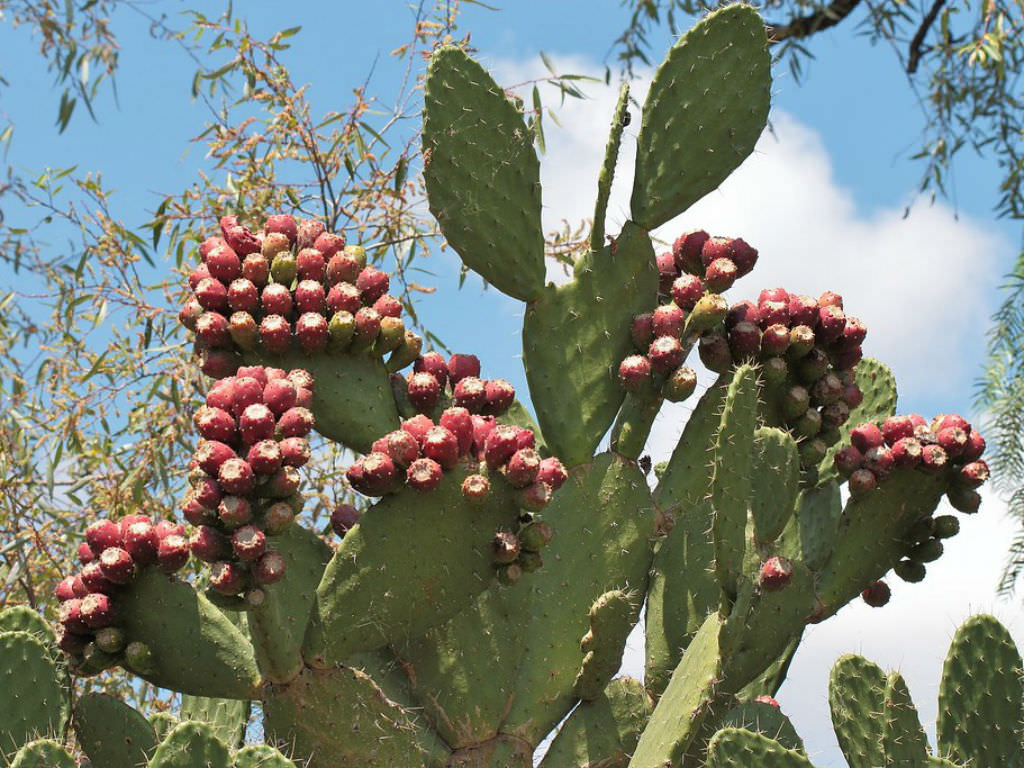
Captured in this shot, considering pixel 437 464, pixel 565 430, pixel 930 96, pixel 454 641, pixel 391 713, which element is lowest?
pixel 391 713

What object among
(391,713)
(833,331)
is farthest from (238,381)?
(833,331)

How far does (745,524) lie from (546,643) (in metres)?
0.38

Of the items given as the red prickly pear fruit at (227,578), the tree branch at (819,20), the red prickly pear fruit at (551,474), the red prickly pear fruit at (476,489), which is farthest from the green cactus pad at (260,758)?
the tree branch at (819,20)

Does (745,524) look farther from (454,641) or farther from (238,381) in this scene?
(238,381)

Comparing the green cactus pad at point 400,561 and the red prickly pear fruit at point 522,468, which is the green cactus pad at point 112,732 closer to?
the green cactus pad at point 400,561

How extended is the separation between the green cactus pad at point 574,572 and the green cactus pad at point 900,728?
0.43m

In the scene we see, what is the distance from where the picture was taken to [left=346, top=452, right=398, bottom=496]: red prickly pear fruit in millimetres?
1837

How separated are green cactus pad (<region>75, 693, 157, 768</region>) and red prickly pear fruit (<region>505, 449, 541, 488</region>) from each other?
63 cm

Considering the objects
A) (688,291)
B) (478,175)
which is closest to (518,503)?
(688,291)

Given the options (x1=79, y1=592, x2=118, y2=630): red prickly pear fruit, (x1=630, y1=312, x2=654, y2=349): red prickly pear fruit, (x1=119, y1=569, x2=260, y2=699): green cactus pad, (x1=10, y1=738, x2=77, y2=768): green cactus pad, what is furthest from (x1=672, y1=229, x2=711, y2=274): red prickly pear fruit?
(x1=10, y1=738, x2=77, y2=768): green cactus pad

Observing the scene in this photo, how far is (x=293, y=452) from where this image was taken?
1734 millimetres

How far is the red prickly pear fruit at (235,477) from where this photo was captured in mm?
1688

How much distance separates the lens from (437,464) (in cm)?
185

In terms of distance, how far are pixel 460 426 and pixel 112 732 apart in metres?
0.67
